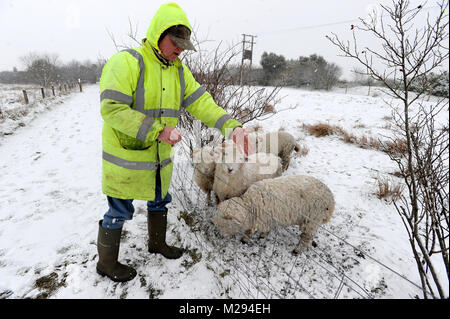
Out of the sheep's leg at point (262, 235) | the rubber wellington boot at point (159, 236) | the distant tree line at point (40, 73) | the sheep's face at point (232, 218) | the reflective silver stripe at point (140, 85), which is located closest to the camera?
the reflective silver stripe at point (140, 85)

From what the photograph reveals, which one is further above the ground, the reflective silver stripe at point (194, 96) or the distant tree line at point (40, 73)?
the distant tree line at point (40, 73)

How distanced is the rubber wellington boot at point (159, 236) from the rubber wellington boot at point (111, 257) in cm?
34

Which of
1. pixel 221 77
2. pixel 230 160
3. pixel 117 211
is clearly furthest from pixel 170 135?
pixel 221 77

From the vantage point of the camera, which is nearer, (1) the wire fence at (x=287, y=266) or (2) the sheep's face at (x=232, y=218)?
(1) the wire fence at (x=287, y=266)

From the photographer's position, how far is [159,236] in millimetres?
2451

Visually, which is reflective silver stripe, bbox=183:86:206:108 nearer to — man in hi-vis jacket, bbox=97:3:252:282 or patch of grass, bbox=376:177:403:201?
man in hi-vis jacket, bbox=97:3:252:282

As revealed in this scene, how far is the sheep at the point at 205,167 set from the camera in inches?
139

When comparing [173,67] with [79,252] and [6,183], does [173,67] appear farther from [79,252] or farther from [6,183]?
[6,183]

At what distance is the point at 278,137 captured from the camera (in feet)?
17.1

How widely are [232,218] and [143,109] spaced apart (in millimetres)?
1626

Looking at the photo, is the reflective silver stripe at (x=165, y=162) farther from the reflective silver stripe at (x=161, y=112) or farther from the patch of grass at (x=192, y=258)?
the patch of grass at (x=192, y=258)

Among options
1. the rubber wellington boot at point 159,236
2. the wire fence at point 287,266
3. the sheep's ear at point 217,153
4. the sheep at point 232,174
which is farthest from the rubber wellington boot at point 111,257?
the sheep's ear at point 217,153

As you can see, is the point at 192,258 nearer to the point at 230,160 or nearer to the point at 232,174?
the point at 232,174
